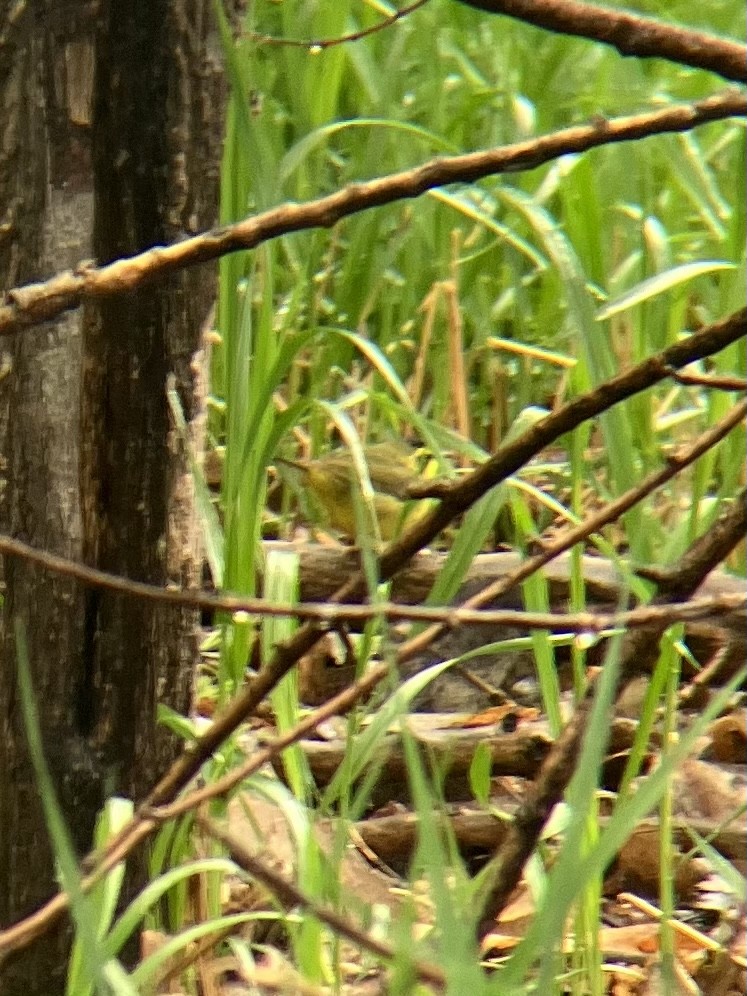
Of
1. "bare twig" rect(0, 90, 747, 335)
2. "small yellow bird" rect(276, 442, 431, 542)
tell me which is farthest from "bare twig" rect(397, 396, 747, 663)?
"small yellow bird" rect(276, 442, 431, 542)

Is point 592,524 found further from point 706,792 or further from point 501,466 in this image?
point 706,792

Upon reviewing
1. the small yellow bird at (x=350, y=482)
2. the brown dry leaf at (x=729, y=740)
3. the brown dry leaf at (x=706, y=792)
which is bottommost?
the brown dry leaf at (x=706, y=792)

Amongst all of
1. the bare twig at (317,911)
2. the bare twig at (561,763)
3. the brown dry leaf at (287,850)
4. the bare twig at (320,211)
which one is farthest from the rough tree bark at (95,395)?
the bare twig at (317,911)

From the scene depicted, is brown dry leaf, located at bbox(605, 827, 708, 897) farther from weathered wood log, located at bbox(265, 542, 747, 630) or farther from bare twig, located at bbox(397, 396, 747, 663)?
bare twig, located at bbox(397, 396, 747, 663)

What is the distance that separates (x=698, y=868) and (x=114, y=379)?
101 cm

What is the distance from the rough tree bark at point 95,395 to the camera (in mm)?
1423

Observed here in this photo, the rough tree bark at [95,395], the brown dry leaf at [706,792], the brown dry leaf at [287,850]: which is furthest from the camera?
the brown dry leaf at [706,792]

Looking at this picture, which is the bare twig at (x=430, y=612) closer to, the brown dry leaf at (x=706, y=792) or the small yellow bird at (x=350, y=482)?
the brown dry leaf at (x=706, y=792)

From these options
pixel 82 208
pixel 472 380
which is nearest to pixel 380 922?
pixel 82 208

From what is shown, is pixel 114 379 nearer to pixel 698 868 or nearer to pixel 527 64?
pixel 698 868

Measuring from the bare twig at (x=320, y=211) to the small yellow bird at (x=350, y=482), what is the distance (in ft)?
4.96

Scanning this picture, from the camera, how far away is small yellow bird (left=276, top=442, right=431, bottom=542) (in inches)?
96.3

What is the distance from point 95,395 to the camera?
1452mm

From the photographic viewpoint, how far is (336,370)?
2996 mm
